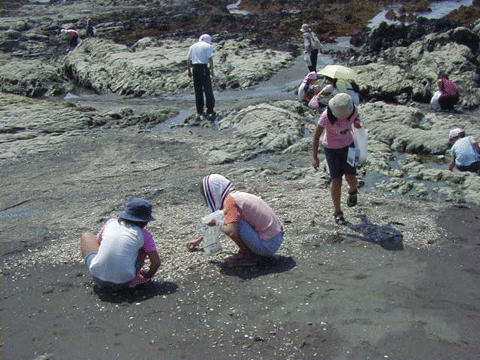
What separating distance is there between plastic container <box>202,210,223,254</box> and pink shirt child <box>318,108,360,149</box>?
1.81 metres

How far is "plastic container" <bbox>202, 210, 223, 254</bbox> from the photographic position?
5.61 m

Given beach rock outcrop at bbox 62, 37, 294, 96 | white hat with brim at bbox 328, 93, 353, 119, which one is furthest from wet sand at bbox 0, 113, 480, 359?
beach rock outcrop at bbox 62, 37, 294, 96

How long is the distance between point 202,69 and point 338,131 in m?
7.04

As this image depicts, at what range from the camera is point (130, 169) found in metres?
10.2

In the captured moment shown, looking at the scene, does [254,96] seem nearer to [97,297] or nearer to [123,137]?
[123,137]

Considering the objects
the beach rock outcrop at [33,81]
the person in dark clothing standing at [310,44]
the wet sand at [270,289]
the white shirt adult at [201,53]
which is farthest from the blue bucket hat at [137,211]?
the beach rock outcrop at [33,81]

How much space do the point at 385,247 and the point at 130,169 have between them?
17.7ft

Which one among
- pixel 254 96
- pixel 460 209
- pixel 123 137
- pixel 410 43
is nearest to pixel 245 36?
pixel 410 43

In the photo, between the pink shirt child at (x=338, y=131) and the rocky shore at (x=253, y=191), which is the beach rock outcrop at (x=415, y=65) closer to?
the rocky shore at (x=253, y=191)

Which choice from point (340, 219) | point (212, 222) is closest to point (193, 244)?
point (212, 222)

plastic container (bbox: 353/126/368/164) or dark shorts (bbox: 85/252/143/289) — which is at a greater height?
plastic container (bbox: 353/126/368/164)

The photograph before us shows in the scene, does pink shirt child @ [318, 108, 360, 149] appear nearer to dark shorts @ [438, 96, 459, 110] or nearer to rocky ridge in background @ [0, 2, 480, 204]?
rocky ridge in background @ [0, 2, 480, 204]

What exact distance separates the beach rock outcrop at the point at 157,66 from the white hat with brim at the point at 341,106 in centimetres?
1034

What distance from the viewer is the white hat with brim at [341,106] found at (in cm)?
638
